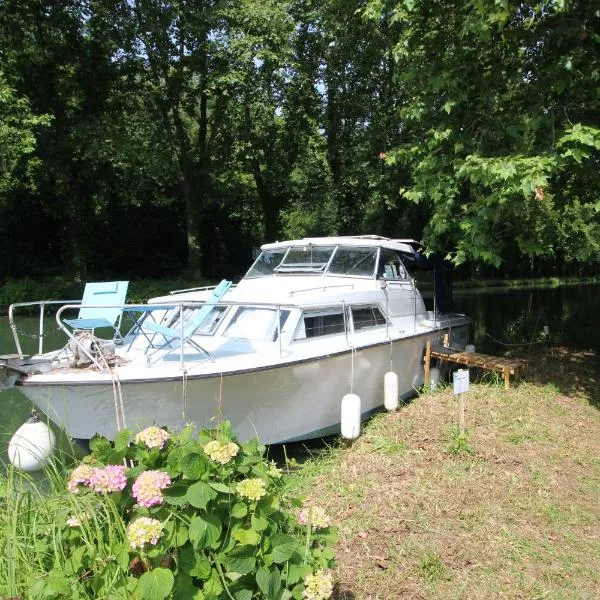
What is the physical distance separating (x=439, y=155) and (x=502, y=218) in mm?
1329

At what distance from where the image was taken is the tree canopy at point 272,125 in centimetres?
734

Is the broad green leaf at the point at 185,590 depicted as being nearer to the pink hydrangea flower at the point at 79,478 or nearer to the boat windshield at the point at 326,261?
the pink hydrangea flower at the point at 79,478

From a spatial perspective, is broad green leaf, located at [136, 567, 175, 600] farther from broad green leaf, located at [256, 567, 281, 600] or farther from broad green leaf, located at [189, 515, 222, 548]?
broad green leaf, located at [256, 567, 281, 600]

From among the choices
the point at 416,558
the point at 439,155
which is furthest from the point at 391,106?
the point at 416,558

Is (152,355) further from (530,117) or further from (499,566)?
(530,117)

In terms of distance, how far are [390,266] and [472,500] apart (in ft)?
15.3

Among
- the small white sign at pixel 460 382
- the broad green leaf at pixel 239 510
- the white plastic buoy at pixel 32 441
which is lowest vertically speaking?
the white plastic buoy at pixel 32 441

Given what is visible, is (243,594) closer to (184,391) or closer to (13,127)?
(184,391)

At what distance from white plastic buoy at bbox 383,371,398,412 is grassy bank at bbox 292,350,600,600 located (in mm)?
154

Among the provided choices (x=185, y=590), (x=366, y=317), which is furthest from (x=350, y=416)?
(x=185, y=590)

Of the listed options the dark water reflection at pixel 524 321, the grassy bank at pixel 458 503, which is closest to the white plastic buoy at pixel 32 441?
the grassy bank at pixel 458 503

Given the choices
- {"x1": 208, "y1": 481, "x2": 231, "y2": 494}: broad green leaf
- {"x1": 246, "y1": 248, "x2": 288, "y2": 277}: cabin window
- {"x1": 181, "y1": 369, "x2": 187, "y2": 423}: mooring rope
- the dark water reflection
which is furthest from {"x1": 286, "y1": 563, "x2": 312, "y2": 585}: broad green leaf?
the dark water reflection

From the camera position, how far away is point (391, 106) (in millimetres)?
20562

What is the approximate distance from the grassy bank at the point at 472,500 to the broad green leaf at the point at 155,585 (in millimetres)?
1855
